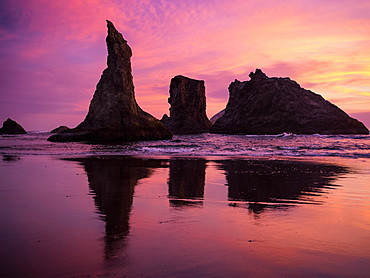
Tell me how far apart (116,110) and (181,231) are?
1996 inches

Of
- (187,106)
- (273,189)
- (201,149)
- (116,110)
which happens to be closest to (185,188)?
(273,189)

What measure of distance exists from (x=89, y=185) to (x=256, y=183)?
16.3 feet

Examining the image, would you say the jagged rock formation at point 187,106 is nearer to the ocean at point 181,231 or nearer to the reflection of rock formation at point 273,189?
the reflection of rock formation at point 273,189

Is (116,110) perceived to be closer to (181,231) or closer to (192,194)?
(192,194)

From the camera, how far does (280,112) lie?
120m

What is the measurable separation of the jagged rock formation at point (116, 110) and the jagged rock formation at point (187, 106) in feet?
265

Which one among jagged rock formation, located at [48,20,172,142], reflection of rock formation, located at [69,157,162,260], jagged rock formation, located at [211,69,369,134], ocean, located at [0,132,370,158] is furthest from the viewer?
jagged rock formation, located at [211,69,369,134]

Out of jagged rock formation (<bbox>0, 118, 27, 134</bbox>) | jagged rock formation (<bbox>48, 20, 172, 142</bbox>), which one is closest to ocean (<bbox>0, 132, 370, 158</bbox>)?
jagged rock formation (<bbox>48, 20, 172, 142</bbox>)

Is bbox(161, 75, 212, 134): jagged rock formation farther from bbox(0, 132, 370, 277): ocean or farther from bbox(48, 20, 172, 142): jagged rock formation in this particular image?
bbox(0, 132, 370, 277): ocean

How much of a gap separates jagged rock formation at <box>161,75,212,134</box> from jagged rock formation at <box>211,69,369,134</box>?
53.8 ft

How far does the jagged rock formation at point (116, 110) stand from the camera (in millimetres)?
49438

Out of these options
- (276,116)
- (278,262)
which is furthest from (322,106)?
(278,262)

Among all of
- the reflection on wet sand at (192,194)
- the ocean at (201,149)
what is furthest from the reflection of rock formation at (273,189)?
the ocean at (201,149)

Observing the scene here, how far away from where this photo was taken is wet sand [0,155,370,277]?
2.99 meters
